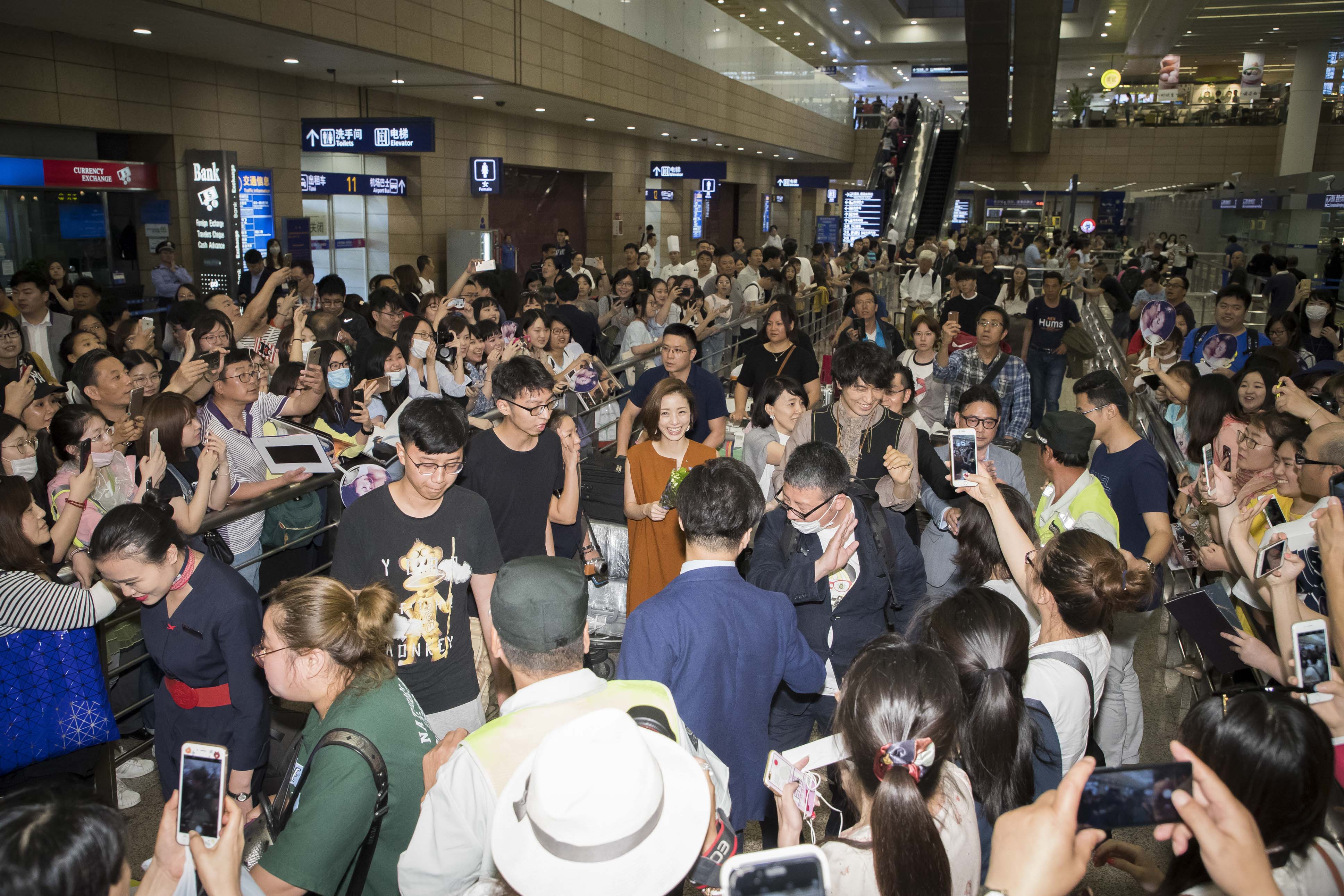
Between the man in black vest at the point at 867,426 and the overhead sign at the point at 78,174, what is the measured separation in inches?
357

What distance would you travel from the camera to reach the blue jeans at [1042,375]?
9.59 m

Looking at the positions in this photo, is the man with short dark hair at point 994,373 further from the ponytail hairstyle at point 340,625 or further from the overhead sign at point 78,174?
the overhead sign at point 78,174

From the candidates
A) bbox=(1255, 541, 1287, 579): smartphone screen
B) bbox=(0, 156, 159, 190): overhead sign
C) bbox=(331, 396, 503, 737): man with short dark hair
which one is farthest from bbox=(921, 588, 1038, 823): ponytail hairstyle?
bbox=(0, 156, 159, 190): overhead sign

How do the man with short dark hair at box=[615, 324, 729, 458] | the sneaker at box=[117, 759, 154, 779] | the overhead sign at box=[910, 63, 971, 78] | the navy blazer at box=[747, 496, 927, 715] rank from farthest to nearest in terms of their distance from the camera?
the overhead sign at box=[910, 63, 971, 78] → the man with short dark hair at box=[615, 324, 729, 458] → the sneaker at box=[117, 759, 154, 779] → the navy blazer at box=[747, 496, 927, 715]

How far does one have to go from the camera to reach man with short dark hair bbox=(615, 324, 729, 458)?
5.42 m

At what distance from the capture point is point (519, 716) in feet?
6.57

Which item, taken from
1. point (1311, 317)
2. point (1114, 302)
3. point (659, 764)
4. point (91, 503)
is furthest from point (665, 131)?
point (659, 764)

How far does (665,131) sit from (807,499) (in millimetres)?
A: 19885

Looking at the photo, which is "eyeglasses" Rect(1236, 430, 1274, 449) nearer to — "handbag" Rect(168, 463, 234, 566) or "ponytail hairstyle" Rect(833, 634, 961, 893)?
"ponytail hairstyle" Rect(833, 634, 961, 893)

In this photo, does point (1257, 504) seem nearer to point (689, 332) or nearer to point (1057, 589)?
point (1057, 589)

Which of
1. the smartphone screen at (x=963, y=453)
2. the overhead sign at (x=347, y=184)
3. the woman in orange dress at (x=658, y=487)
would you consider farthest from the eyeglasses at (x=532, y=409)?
the overhead sign at (x=347, y=184)

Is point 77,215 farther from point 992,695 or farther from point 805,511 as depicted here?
point 992,695

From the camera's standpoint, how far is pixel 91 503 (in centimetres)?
391

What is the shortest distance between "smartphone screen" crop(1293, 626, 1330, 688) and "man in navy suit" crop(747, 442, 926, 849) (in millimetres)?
1269
